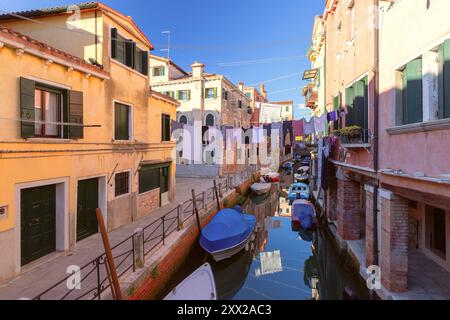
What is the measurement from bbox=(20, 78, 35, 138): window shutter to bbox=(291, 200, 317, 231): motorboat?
14081mm

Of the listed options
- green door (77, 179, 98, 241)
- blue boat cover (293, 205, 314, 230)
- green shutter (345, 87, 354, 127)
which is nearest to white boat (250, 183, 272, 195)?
blue boat cover (293, 205, 314, 230)

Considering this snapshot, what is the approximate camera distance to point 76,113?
9.34 m

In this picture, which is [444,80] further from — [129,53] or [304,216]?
[304,216]

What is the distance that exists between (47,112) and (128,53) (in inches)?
203

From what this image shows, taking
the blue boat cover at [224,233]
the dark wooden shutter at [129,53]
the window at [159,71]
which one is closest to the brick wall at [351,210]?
the blue boat cover at [224,233]

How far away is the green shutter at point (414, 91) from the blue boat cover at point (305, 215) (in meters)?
10.9

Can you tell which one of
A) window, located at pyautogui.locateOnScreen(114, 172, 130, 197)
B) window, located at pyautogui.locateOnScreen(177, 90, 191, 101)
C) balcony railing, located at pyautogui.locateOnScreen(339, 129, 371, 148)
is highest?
window, located at pyautogui.locateOnScreen(177, 90, 191, 101)

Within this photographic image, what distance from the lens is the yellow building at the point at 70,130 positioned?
23.5 feet

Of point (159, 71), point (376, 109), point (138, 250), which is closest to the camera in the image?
point (376, 109)

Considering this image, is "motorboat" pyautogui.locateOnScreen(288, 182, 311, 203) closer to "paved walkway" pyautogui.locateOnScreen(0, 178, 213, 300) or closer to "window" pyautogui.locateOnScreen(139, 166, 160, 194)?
"window" pyautogui.locateOnScreen(139, 166, 160, 194)

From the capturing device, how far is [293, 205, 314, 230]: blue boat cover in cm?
1634

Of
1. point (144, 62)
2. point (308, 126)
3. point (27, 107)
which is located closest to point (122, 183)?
point (27, 107)

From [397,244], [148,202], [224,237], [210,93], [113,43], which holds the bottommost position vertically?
[224,237]

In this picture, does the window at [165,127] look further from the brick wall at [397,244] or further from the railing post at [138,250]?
the brick wall at [397,244]
